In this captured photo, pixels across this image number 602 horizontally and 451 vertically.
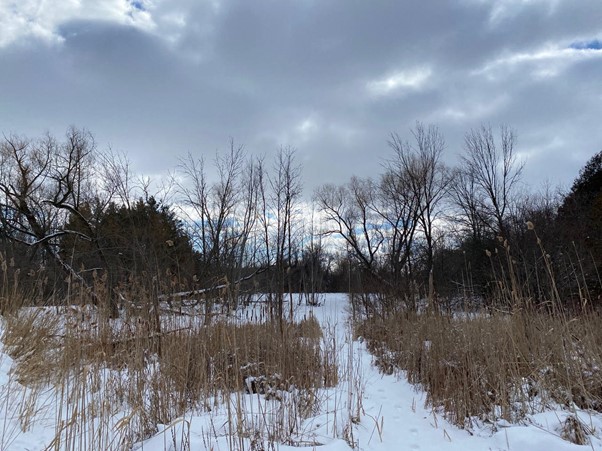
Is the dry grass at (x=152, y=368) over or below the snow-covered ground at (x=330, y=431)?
over

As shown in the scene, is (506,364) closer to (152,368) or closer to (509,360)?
(509,360)

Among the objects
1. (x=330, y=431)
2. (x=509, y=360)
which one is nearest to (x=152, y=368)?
(x=330, y=431)

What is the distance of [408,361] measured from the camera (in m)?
5.52

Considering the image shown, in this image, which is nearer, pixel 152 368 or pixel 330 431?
pixel 330 431

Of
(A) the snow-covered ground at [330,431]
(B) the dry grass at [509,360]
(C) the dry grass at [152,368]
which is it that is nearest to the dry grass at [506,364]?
(B) the dry grass at [509,360]

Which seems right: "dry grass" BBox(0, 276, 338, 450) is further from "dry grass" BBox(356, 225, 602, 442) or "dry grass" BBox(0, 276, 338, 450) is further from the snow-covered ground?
"dry grass" BBox(356, 225, 602, 442)

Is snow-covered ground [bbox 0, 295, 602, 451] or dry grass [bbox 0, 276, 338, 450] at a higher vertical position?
dry grass [bbox 0, 276, 338, 450]

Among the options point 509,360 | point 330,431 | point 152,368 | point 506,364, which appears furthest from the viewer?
point 506,364

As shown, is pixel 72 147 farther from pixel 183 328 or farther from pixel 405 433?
pixel 405 433

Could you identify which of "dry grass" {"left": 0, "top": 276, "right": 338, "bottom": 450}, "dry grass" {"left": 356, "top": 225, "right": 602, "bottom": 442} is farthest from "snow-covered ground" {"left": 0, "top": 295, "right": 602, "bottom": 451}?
"dry grass" {"left": 356, "top": 225, "right": 602, "bottom": 442}

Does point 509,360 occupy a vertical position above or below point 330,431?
above

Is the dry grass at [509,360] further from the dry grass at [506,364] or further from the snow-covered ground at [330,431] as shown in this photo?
the snow-covered ground at [330,431]

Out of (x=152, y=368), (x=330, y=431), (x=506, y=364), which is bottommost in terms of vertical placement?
(x=330, y=431)

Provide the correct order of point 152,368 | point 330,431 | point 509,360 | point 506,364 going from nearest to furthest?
point 330,431 → point 152,368 → point 509,360 → point 506,364
